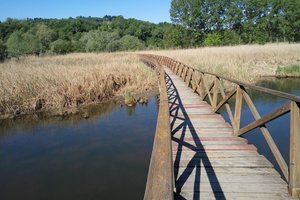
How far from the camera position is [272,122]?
962cm

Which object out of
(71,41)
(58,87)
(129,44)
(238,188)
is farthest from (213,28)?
(238,188)

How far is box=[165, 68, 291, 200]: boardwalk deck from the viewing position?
3.40 m

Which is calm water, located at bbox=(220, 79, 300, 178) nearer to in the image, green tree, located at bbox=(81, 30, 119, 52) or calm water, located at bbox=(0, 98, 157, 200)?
calm water, located at bbox=(0, 98, 157, 200)

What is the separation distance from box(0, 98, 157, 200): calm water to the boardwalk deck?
1.52 meters

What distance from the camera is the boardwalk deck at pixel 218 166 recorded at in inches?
134

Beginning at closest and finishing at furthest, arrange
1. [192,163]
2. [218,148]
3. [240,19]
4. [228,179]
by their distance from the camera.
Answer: [228,179] → [192,163] → [218,148] → [240,19]

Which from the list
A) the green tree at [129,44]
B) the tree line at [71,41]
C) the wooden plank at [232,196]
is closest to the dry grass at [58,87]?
the wooden plank at [232,196]

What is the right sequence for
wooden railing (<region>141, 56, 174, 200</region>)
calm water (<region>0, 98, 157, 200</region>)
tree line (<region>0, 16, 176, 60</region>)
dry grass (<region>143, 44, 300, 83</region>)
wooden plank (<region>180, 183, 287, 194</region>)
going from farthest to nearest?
1. tree line (<region>0, 16, 176, 60</region>)
2. dry grass (<region>143, 44, 300, 83</region>)
3. calm water (<region>0, 98, 157, 200</region>)
4. wooden plank (<region>180, 183, 287, 194</region>)
5. wooden railing (<region>141, 56, 174, 200</region>)

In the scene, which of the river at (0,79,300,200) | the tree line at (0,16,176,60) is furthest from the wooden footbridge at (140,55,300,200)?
the tree line at (0,16,176,60)

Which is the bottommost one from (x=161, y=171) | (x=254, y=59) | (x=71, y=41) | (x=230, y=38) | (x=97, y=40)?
(x=161, y=171)

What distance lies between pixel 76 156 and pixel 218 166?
450cm

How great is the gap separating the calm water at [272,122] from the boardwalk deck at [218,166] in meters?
1.97

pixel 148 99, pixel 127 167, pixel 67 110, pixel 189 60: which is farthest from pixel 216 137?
pixel 189 60

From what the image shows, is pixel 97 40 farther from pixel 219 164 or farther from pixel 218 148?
pixel 219 164
